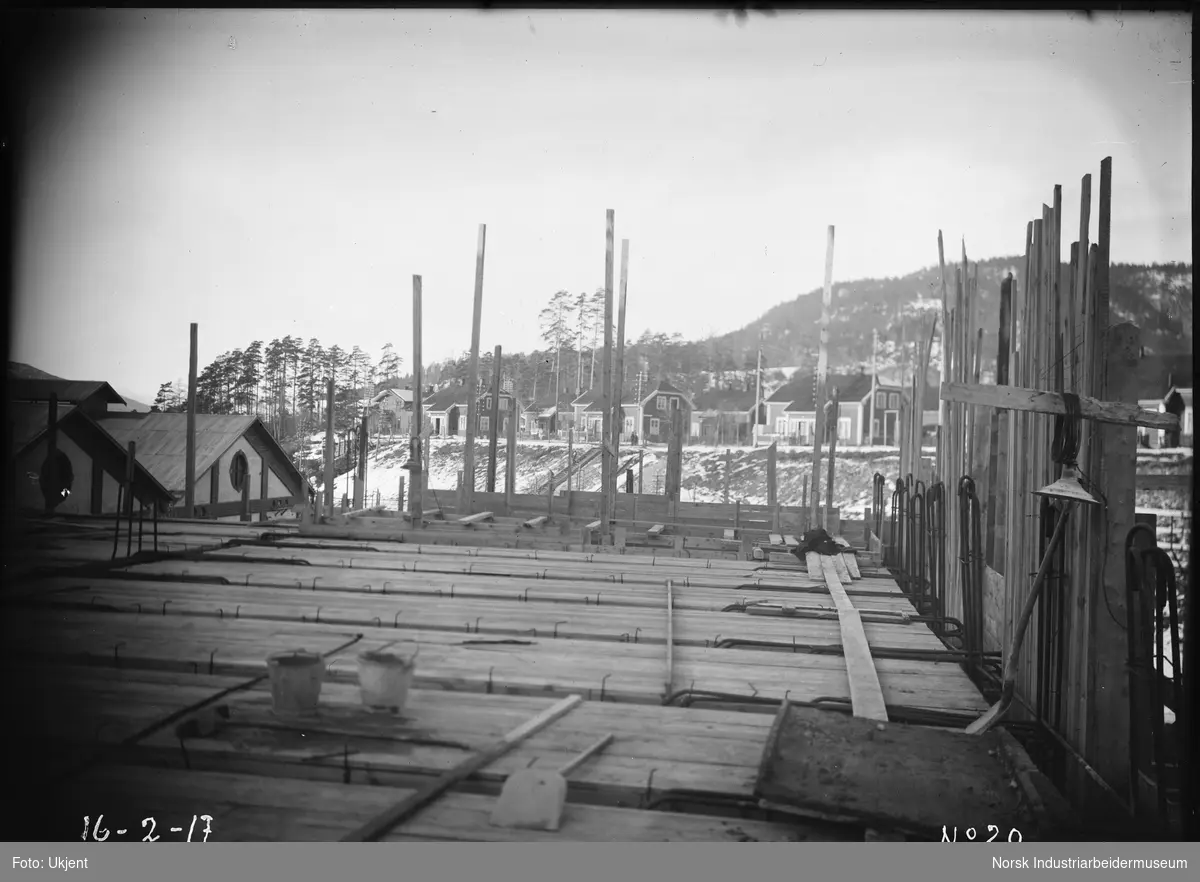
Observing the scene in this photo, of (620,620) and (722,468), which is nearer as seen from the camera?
(620,620)

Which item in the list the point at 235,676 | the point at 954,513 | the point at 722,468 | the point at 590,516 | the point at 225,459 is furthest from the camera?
the point at 722,468

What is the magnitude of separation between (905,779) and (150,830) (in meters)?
1.93

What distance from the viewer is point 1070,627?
2775 mm

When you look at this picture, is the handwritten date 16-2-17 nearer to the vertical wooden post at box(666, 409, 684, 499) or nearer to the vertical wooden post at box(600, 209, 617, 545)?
the vertical wooden post at box(600, 209, 617, 545)

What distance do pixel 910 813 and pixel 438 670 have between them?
142 cm

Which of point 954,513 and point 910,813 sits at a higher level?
point 954,513

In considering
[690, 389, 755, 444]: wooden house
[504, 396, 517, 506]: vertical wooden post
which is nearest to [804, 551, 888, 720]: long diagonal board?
[504, 396, 517, 506]: vertical wooden post

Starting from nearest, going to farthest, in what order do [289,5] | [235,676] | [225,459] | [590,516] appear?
[235,676] < [289,5] < [225,459] < [590,516]

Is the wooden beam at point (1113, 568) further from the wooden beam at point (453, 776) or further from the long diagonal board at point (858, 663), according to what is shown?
the wooden beam at point (453, 776)

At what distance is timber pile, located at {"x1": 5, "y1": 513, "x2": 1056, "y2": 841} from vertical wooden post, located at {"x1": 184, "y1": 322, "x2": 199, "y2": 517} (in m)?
0.29

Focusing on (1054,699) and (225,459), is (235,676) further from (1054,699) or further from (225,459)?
(1054,699)

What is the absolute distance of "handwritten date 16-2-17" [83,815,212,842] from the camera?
81.4 inches

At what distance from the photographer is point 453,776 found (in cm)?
206
